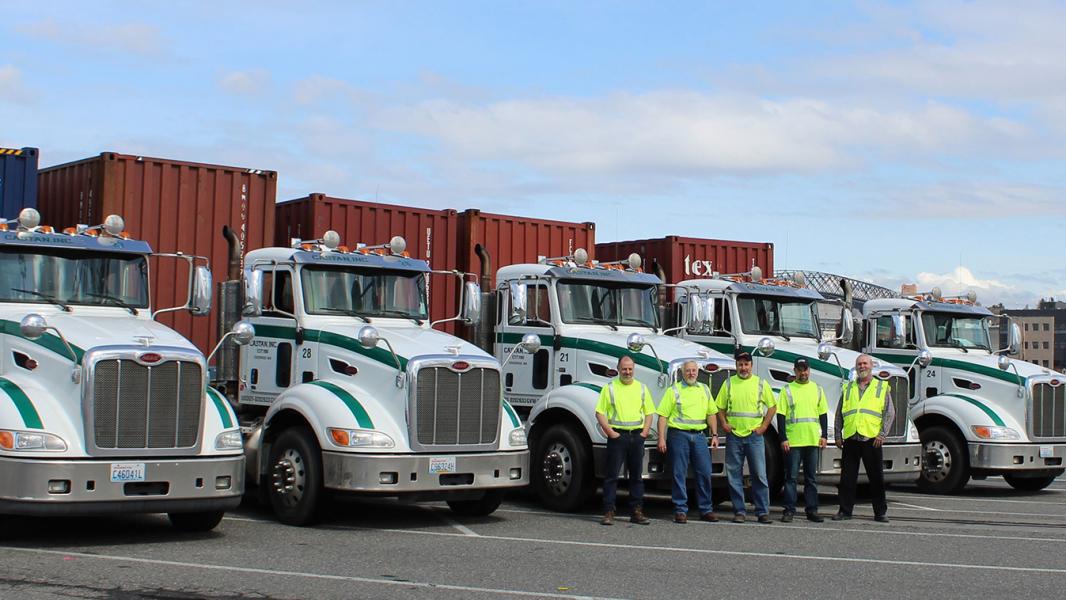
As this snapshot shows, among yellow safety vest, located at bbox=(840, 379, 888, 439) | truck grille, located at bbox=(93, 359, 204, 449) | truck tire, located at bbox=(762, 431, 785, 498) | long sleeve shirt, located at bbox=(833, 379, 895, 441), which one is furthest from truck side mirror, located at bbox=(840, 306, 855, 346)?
truck grille, located at bbox=(93, 359, 204, 449)

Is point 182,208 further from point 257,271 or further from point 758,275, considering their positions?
point 758,275

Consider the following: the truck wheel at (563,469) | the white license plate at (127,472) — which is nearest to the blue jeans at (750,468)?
the truck wheel at (563,469)

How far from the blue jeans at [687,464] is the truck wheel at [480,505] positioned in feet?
6.11

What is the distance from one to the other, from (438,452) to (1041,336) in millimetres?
167434

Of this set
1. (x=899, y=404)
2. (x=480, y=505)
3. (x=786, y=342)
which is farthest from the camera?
(x=786, y=342)

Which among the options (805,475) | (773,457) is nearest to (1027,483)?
(773,457)

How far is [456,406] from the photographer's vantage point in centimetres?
1243

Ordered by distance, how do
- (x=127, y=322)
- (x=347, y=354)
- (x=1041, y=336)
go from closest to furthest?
(x=127, y=322), (x=347, y=354), (x=1041, y=336)

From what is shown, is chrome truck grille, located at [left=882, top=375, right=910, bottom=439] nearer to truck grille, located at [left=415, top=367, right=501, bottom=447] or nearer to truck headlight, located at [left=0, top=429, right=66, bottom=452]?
truck grille, located at [left=415, top=367, right=501, bottom=447]

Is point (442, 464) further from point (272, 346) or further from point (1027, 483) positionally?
point (1027, 483)

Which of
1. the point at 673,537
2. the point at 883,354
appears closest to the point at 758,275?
the point at 883,354

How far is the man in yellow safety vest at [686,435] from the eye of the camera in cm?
1345

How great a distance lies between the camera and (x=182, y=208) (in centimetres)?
1492

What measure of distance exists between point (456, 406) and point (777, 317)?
229 inches
